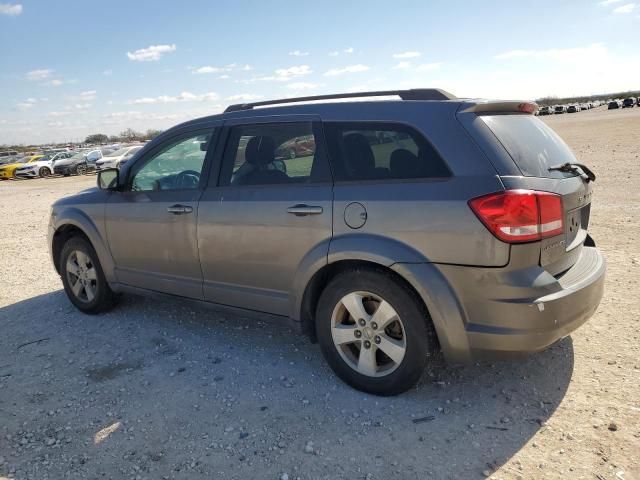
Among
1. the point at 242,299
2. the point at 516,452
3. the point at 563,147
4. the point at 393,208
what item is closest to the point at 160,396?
the point at 242,299

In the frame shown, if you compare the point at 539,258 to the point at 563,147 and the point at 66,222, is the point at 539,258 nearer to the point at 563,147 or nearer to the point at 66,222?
the point at 563,147

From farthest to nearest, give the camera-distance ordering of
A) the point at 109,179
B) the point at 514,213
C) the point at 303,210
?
the point at 109,179, the point at 303,210, the point at 514,213

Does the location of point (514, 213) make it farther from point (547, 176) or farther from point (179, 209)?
point (179, 209)

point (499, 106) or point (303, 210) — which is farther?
point (303, 210)

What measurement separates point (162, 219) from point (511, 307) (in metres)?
2.78

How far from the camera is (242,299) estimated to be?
3.84 metres

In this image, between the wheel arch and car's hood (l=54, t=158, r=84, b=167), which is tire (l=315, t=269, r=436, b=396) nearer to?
the wheel arch

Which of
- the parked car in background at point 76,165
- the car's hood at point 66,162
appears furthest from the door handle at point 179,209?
the car's hood at point 66,162

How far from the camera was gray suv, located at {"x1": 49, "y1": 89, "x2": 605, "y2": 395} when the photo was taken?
2791mm

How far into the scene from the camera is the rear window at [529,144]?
2.92m

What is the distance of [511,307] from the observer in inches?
109

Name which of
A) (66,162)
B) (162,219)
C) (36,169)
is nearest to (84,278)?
(162,219)

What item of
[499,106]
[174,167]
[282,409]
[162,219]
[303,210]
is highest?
[499,106]

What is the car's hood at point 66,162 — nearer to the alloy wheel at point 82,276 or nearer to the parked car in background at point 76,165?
the parked car in background at point 76,165
